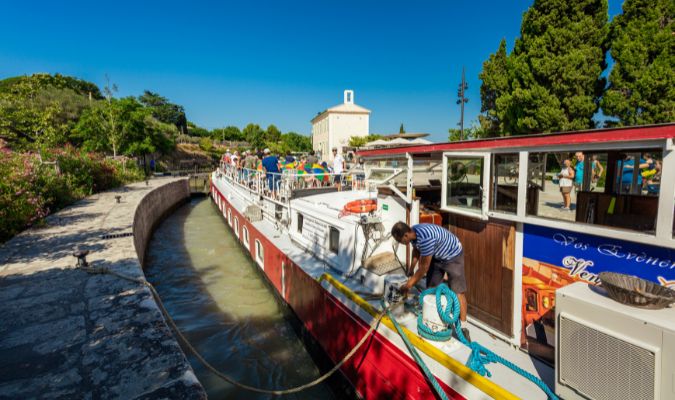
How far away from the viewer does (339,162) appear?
41.2 ft

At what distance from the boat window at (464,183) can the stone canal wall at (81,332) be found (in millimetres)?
3548

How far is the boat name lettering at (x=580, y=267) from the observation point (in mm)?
3041

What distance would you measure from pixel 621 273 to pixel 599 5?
2587cm


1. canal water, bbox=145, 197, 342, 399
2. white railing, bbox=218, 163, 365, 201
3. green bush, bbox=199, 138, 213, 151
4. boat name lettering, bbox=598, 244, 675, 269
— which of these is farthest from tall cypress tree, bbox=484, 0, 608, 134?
green bush, bbox=199, 138, 213, 151

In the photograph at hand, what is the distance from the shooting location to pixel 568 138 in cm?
313

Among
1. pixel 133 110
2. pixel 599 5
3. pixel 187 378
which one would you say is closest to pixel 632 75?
pixel 599 5

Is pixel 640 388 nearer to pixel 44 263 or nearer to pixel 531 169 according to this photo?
pixel 531 169

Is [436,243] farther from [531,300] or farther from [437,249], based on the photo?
[531,300]

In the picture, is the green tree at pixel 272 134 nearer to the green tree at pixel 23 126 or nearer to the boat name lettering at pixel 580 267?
the green tree at pixel 23 126

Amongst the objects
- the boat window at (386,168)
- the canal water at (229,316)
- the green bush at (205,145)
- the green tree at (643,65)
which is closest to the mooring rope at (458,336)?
the boat window at (386,168)

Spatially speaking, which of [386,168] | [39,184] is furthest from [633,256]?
[39,184]

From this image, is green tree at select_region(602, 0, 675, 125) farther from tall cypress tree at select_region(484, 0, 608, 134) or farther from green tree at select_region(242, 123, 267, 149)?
green tree at select_region(242, 123, 267, 149)

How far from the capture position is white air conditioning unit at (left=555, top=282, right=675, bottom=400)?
2.11 meters

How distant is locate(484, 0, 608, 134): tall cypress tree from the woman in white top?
67.4 ft
